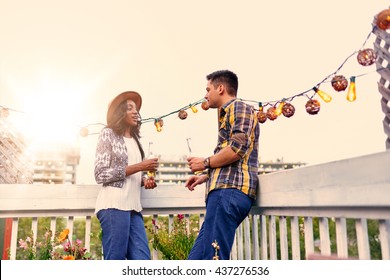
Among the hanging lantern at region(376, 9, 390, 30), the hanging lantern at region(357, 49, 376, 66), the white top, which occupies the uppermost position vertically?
the hanging lantern at region(376, 9, 390, 30)

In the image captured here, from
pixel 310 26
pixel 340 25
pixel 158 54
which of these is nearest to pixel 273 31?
pixel 310 26

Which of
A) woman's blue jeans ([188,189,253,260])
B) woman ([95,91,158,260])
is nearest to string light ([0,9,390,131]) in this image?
woman ([95,91,158,260])

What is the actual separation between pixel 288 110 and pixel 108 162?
64.1 inches

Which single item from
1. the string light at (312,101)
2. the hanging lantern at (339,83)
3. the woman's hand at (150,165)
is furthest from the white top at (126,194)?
the hanging lantern at (339,83)

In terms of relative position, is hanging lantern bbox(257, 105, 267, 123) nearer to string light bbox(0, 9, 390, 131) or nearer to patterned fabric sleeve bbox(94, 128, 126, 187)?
string light bbox(0, 9, 390, 131)

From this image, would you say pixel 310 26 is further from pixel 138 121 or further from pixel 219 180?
pixel 219 180

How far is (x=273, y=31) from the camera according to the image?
13.4 ft

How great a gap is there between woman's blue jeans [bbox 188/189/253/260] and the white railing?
6.7 inches

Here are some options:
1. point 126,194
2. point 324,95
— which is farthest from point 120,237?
point 324,95

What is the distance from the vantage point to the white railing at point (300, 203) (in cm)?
111

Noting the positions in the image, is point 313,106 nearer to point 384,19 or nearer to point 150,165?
point 384,19

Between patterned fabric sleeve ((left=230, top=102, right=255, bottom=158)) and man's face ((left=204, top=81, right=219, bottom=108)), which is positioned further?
man's face ((left=204, top=81, right=219, bottom=108))

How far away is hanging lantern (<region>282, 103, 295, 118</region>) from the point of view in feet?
10.0
